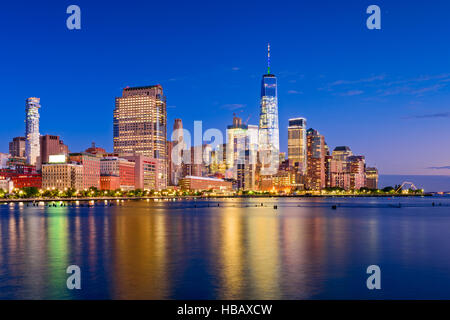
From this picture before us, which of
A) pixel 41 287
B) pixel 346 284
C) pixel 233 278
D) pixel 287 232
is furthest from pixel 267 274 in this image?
pixel 287 232

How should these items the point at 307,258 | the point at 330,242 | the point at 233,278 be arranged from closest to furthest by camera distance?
the point at 233,278
the point at 307,258
the point at 330,242

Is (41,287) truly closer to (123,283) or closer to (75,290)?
(75,290)

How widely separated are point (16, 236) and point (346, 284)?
53.4m

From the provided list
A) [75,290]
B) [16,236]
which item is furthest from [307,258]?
[16,236]

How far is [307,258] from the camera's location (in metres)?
47.8

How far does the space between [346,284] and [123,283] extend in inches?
692
